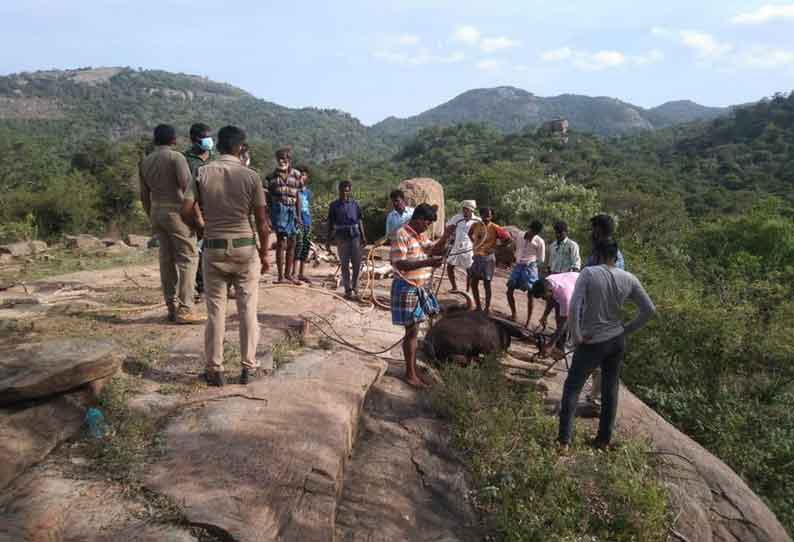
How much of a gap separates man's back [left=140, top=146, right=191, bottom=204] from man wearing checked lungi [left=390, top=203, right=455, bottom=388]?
2042mm

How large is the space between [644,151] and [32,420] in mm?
89188

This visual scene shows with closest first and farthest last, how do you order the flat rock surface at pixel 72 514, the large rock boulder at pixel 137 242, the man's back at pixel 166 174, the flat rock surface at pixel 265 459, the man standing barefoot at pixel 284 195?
the flat rock surface at pixel 72 514 < the flat rock surface at pixel 265 459 < the man's back at pixel 166 174 < the man standing barefoot at pixel 284 195 < the large rock boulder at pixel 137 242

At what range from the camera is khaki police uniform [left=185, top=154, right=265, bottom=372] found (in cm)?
379

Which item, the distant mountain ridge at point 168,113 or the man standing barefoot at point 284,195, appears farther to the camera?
the distant mountain ridge at point 168,113

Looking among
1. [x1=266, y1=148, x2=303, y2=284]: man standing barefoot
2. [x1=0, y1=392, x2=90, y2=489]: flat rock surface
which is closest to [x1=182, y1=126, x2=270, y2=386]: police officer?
[x1=0, y1=392, x2=90, y2=489]: flat rock surface

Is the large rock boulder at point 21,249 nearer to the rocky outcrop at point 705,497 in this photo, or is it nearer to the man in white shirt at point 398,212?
the man in white shirt at point 398,212

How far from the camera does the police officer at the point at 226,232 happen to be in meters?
3.79

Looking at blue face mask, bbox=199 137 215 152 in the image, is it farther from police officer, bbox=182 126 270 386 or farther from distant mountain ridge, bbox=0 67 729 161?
distant mountain ridge, bbox=0 67 729 161

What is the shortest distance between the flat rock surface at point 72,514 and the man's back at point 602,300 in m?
2.76

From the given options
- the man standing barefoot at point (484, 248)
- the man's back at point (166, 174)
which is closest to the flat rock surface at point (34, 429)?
the man's back at point (166, 174)

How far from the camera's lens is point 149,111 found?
405ft

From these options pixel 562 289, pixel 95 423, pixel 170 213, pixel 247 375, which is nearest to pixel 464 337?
pixel 562 289

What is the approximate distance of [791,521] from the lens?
4.41 meters

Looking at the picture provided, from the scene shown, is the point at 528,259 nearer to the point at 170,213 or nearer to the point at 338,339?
the point at 338,339
